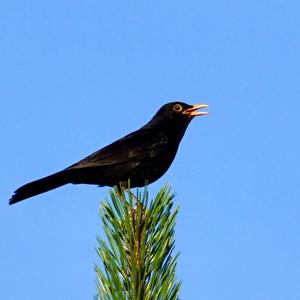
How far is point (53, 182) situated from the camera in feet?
24.0

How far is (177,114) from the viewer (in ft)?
29.6

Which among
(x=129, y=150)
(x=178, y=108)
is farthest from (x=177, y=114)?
(x=129, y=150)

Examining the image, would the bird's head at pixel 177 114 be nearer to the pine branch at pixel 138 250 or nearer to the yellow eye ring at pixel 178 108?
the yellow eye ring at pixel 178 108

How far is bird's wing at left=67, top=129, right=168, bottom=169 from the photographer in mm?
7716

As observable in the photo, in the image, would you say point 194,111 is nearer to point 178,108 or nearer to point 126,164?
point 178,108

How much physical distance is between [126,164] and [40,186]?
1.07 m

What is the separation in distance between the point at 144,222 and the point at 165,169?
420cm

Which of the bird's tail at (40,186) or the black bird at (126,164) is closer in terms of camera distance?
the bird's tail at (40,186)

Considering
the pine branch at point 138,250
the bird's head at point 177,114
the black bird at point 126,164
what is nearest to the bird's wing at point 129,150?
the black bird at point 126,164

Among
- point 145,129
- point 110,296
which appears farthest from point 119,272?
point 145,129

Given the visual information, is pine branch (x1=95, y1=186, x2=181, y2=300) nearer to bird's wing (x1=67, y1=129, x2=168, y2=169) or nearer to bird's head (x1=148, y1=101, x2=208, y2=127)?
bird's wing (x1=67, y1=129, x2=168, y2=169)

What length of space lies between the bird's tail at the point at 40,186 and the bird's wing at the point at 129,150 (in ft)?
0.53

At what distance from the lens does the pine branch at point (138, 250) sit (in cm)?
321

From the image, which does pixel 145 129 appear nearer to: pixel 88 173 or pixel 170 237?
pixel 88 173
